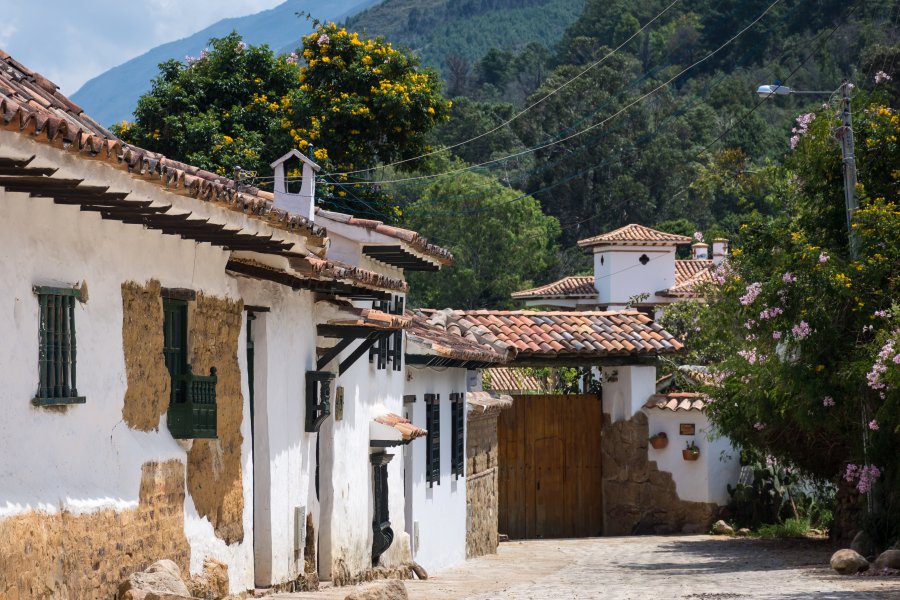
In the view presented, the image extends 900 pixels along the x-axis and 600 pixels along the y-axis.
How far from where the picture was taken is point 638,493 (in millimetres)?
27031

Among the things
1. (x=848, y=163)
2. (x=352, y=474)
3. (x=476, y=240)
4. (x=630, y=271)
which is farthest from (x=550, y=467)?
(x=476, y=240)

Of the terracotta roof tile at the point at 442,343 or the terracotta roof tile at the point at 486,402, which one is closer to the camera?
the terracotta roof tile at the point at 442,343

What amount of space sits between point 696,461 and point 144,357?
59.3 feet

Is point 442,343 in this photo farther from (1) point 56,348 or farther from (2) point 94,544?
(1) point 56,348

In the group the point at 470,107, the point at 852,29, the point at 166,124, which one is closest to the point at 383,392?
the point at 166,124

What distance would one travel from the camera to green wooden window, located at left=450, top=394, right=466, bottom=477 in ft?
71.9

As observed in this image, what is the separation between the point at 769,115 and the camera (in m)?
84.0

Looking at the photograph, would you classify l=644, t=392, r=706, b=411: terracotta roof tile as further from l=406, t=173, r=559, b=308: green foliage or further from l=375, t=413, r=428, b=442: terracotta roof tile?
l=406, t=173, r=559, b=308: green foliage

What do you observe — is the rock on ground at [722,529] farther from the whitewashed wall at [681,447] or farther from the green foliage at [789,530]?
the green foliage at [789,530]

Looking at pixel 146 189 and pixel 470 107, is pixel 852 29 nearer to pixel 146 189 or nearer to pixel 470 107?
pixel 470 107

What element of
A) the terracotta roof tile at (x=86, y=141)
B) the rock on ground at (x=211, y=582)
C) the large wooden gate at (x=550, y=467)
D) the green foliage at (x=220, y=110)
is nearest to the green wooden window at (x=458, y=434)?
the large wooden gate at (x=550, y=467)

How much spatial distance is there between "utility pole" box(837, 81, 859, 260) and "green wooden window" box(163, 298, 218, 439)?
31.3 feet

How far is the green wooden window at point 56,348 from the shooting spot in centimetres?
848

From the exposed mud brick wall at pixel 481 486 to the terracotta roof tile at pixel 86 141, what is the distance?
11436 mm
